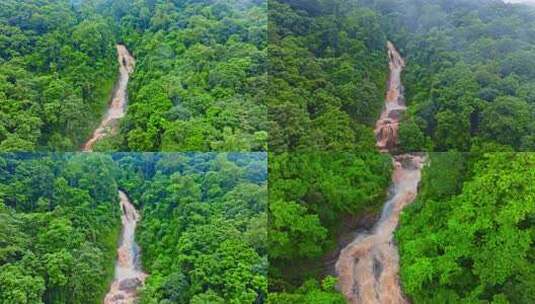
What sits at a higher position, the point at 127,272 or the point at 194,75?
the point at 194,75

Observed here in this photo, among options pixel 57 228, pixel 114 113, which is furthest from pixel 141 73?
pixel 57 228

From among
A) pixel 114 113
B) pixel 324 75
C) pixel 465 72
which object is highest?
pixel 465 72

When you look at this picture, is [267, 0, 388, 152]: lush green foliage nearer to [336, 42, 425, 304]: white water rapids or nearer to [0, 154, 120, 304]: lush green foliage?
[336, 42, 425, 304]: white water rapids

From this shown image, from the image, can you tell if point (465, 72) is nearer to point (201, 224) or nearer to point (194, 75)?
point (194, 75)

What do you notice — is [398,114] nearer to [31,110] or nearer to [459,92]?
[459,92]

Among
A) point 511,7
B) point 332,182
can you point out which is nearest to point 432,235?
point 332,182
